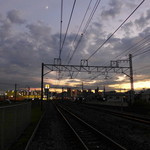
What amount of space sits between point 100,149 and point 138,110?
75.3 ft

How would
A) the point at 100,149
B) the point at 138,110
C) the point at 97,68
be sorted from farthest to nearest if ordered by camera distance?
1. the point at 97,68
2. the point at 138,110
3. the point at 100,149

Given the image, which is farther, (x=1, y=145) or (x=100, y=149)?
(x=100, y=149)

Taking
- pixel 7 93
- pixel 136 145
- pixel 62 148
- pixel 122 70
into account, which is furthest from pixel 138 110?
pixel 7 93

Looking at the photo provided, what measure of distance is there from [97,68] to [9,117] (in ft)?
83.6

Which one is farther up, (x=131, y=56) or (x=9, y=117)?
(x=131, y=56)

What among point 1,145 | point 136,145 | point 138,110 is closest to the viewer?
point 1,145

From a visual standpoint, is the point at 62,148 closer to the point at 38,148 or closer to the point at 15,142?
the point at 38,148

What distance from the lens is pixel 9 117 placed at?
373 inches

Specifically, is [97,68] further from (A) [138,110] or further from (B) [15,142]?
(B) [15,142]

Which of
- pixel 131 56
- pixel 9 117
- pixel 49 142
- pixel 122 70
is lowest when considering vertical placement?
pixel 49 142

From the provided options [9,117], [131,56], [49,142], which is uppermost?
[131,56]

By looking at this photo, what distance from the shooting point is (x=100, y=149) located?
357 inches

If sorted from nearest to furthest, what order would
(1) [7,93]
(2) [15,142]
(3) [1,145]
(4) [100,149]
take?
(3) [1,145] < (4) [100,149] < (2) [15,142] < (1) [7,93]

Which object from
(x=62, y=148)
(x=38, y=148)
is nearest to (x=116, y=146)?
(x=62, y=148)
